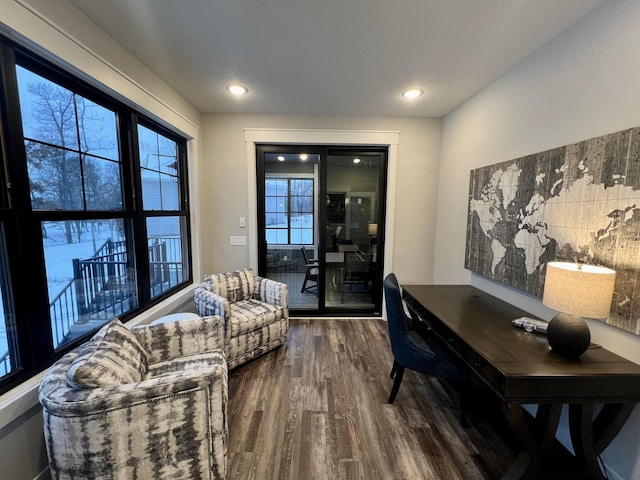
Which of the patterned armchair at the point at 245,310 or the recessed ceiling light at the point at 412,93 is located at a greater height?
the recessed ceiling light at the point at 412,93

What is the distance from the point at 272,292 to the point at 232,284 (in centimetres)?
45

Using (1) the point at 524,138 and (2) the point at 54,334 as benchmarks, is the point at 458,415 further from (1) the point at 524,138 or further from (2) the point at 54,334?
(2) the point at 54,334

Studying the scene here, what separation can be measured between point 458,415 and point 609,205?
1.66 m

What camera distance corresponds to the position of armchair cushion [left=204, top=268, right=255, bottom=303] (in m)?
2.71

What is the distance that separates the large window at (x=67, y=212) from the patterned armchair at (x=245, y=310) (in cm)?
55

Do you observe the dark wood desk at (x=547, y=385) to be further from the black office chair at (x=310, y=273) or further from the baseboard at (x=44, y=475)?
the baseboard at (x=44, y=475)

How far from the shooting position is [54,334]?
60.1 inches

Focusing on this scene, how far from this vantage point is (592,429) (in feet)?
4.23

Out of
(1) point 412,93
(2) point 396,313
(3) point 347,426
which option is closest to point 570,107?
(1) point 412,93

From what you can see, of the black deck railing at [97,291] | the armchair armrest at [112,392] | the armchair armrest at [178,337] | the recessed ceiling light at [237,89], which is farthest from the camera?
the recessed ceiling light at [237,89]

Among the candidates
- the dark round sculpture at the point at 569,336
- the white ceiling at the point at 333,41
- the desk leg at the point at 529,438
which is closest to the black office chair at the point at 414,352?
the desk leg at the point at 529,438

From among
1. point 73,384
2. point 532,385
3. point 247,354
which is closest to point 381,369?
point 247,354

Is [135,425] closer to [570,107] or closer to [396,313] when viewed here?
[396,313]

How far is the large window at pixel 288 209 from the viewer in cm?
354
